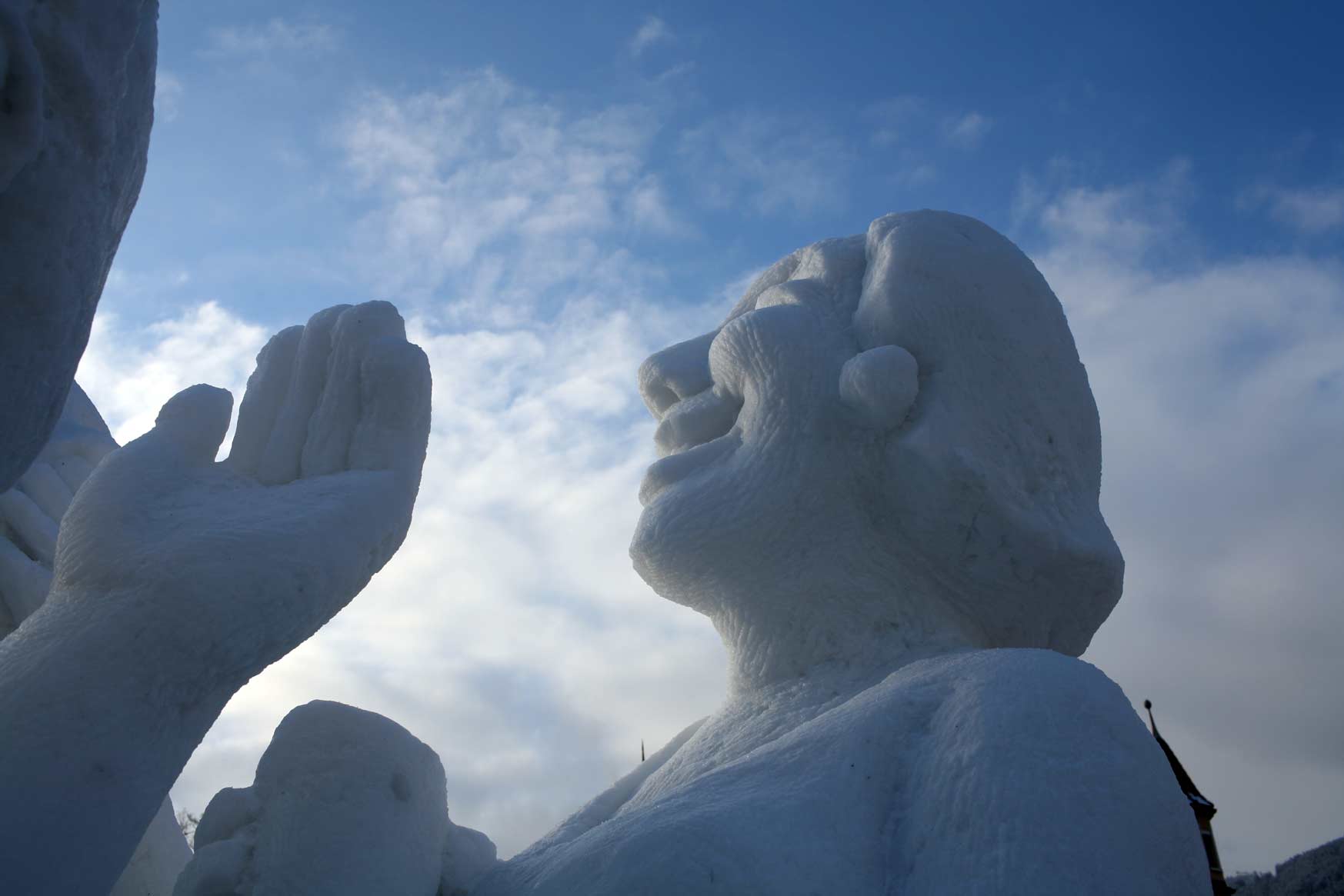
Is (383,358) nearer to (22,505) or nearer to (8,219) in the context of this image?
(8,219)

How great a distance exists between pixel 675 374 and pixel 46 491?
2159mm

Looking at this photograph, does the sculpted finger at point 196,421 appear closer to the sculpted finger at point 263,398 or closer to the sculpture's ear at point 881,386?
the sculpted finger at point 263,398

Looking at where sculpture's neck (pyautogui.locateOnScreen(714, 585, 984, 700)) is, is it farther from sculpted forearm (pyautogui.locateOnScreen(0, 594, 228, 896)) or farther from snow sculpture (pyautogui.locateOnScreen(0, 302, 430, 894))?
sculpted forearm (pyautogui.locateOnScreen(0, 594, 228, 896))

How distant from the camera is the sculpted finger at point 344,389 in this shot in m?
2.88

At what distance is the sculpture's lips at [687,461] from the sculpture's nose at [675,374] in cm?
28

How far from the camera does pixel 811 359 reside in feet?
11.0

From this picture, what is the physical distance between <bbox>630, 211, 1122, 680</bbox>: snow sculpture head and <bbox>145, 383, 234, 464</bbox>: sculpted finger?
3.98 feet

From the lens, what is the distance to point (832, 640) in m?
3.24

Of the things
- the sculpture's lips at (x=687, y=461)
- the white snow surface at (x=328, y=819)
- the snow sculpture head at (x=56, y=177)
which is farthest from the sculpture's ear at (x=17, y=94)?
the sculpture's lips at (x=687, y=461)

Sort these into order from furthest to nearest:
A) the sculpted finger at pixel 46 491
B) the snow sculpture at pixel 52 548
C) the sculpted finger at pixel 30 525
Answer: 1. the sculpted finger at pixel 46 491
2. the sculpted finger at pixel 30 525
3. the snow sculpture at pixel 52 548

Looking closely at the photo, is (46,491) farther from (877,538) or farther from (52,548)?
(877,538)

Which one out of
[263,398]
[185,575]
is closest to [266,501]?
[185,575]

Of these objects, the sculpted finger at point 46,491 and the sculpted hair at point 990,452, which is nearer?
the sculpted hair at point 990,452

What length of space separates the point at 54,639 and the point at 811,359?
6.86ft
